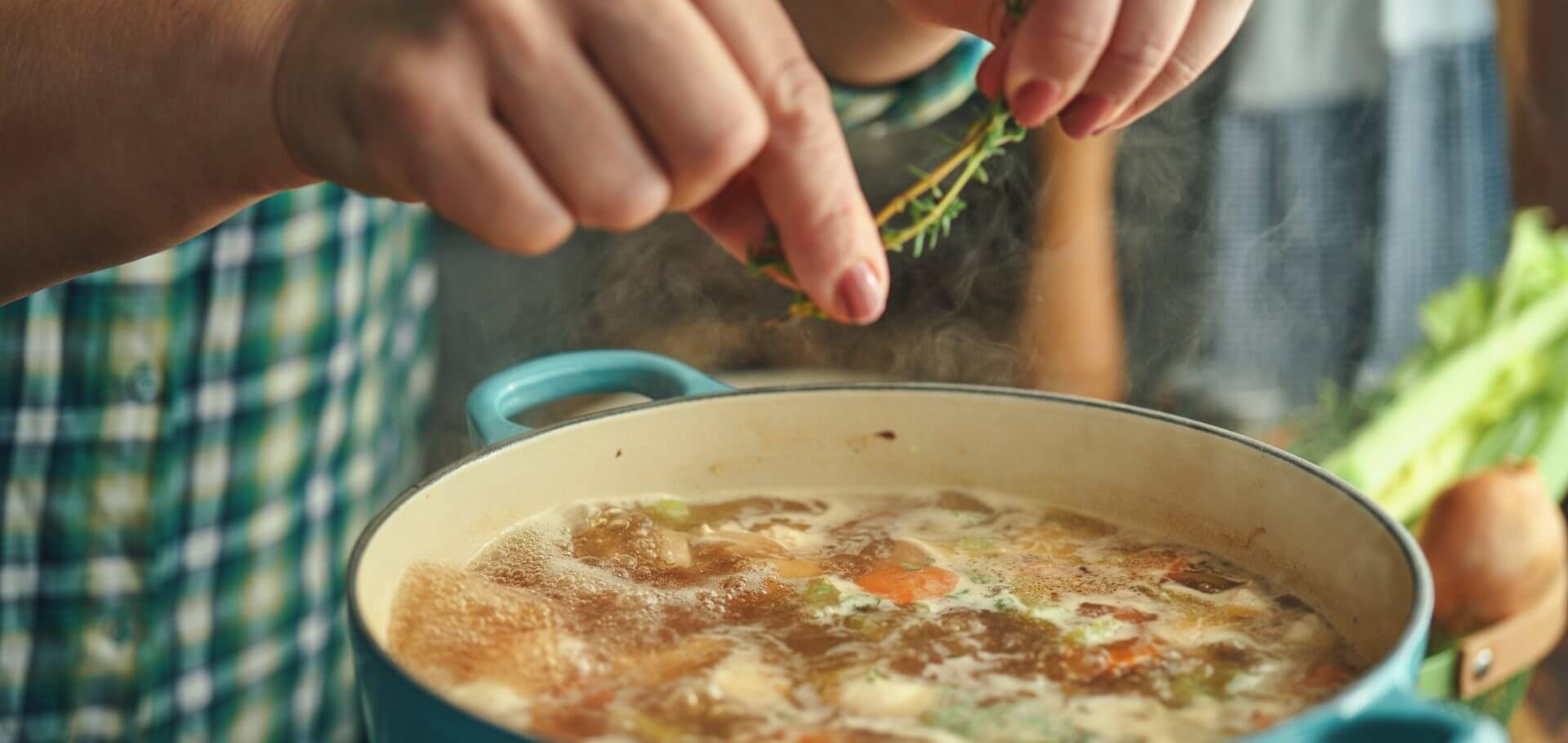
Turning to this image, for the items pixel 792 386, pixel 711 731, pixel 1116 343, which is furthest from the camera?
pixel 1116 343

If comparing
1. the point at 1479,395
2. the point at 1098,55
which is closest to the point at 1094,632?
the point at 1098,55

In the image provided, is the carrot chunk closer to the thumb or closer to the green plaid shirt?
the thumb

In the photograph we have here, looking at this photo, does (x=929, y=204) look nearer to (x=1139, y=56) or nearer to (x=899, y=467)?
(x=1139, y=56)

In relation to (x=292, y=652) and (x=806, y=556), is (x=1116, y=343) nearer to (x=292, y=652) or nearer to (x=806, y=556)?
(x=292, y=652)

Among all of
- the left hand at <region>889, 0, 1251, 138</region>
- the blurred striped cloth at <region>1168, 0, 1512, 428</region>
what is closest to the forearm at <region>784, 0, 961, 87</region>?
the left hand at <region>889, 0, 1251, 138</region>

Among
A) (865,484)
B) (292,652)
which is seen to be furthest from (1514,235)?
(292,652)
